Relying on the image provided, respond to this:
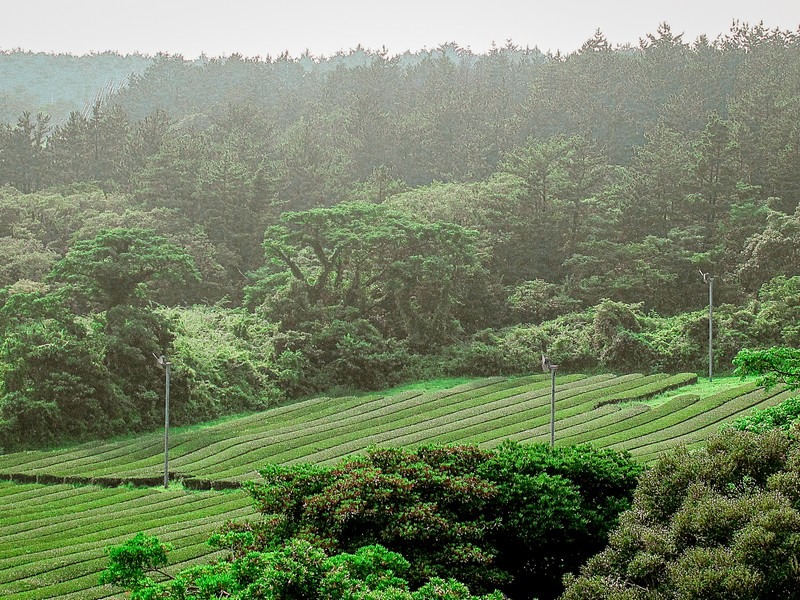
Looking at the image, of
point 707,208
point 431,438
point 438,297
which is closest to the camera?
point 431,438

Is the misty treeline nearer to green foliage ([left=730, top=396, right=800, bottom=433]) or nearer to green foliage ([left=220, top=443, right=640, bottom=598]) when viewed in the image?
green foliage ([left=220, top=443, right=640, bottom=598])

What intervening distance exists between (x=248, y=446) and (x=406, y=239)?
1475cm

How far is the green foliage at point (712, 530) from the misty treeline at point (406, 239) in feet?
79.3

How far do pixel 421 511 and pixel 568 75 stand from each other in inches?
2197

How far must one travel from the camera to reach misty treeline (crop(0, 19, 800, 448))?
3650cm

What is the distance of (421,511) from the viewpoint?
14.1 metres

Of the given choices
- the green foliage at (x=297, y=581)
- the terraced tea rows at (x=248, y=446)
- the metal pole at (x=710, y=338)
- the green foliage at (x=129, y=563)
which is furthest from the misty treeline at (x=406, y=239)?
the green foliage at (x=297, y=581)

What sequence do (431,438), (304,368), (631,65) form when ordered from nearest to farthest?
(431,438), (304,368), (631,65)

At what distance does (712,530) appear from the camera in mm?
11922

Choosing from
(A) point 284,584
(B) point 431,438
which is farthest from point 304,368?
(A) point 284,584

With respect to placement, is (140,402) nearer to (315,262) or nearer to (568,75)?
(315,262)

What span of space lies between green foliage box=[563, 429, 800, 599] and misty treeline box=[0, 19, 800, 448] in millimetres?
24156

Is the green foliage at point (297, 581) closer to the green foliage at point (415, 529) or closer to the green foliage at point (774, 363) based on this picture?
the green foliage at point (415, 529)

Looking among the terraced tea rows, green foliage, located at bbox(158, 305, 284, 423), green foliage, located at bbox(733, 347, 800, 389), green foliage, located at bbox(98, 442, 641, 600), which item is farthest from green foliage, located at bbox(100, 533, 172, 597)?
green foliage, located at bbox(158, 305, 284, 423)
